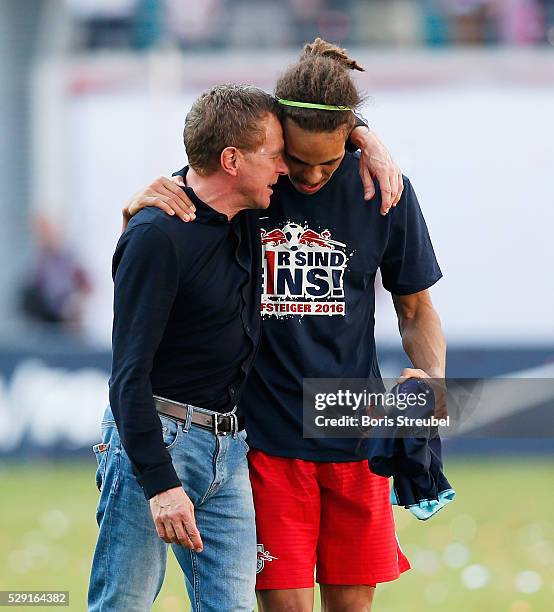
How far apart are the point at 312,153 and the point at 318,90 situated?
0.20m

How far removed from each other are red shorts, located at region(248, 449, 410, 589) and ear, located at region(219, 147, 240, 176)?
1.02m

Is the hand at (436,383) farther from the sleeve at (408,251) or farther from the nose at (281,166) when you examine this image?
the nose at (281,166)

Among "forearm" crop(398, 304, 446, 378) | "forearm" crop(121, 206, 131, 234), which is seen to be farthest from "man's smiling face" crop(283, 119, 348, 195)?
"forearm" crop(398, 304, 446, 378)

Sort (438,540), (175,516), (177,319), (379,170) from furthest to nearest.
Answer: (438,540) < (379,170) < (177,319) < (175,516)

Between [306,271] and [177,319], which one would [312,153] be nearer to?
[306,271]

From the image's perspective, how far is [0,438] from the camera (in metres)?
10.8

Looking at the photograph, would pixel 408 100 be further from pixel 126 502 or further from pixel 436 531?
pixel 126 502

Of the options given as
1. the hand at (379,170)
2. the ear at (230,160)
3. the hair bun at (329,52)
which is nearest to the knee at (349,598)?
the hand at (379,170)

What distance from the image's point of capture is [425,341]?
4.60 m

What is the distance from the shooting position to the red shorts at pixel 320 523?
444cm

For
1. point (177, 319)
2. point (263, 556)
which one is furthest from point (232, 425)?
point (263, 556)

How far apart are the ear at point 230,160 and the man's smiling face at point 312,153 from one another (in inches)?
8.5

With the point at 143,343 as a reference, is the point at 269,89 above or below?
below

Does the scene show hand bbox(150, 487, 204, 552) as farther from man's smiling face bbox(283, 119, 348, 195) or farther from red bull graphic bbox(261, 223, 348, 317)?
man's smiling face bbox(283, 119, 348, 195)
